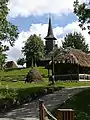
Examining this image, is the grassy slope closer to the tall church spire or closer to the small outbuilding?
the small outbuilding

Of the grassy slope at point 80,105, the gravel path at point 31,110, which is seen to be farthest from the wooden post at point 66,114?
the gravel path at point 31,110

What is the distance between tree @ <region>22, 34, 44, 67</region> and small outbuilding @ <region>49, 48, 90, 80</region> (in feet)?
148

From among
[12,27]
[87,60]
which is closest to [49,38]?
[87,60]

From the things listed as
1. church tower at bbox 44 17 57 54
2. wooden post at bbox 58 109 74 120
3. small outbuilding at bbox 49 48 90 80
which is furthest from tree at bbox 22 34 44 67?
wooden post at bbox 58 109 74 120

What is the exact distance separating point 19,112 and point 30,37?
87.7 m

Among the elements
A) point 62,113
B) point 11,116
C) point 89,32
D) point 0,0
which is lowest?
point 11,116

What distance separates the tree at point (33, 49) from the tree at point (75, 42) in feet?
40.9

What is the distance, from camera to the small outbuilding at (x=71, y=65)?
56562 millimetres

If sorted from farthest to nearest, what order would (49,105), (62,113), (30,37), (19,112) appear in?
(30,37)
(49,105)
(19,112)
(62,113)

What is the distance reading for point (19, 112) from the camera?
22625mm

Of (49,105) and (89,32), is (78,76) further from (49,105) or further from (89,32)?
(49,105)

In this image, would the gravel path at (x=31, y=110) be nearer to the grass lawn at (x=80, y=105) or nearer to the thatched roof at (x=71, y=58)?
the grass lawn at (x=80, y=105)

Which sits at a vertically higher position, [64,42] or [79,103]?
[64,42]

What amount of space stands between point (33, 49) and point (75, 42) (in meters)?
18.3
